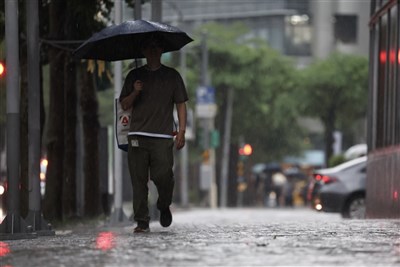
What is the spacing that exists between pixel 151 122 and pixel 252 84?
4851 centimetres

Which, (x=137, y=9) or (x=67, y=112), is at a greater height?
(x=137, y=9)

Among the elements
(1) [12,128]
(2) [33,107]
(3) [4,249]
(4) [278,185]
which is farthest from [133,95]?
(4) [278,185]

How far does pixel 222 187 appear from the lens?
59.7 metres

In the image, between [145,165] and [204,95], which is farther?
[204,95]

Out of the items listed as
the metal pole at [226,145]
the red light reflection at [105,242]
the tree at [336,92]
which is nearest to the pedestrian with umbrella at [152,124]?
the red light reflection at [105,242]

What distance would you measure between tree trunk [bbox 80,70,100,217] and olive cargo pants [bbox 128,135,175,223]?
38.0ft

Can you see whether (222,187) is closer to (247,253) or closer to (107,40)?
(107,40)

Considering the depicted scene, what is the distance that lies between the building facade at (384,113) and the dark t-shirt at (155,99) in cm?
700

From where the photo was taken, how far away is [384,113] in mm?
21547

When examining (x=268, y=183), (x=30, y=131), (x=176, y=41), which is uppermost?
(x=176, y=41)

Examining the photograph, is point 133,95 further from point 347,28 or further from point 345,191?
point 347,28

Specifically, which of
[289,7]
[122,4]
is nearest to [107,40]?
[122,4]

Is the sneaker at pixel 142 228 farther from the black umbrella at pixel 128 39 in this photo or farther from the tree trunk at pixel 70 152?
the tree trunk at pixel 70 152

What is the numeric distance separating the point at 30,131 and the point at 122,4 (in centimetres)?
673
